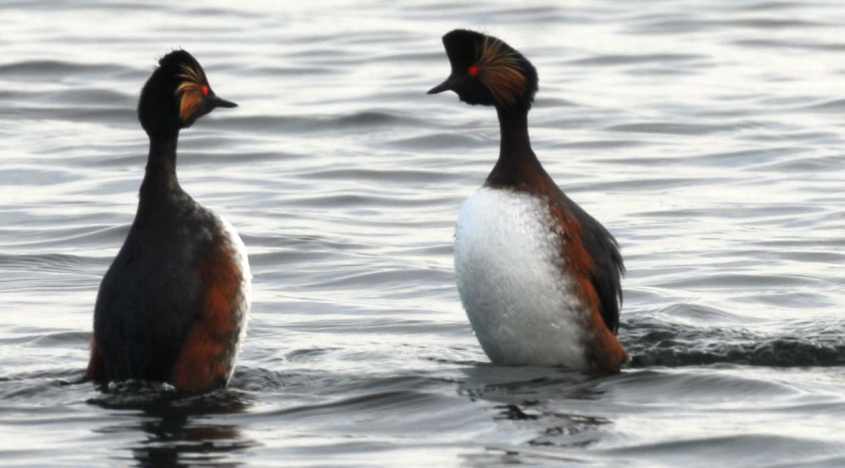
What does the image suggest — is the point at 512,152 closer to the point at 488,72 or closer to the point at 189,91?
the point at 488,72

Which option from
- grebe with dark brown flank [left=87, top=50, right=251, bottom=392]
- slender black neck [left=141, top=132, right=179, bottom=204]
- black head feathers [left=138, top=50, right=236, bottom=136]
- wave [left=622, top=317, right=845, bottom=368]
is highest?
black head feathers [left=138, top=50, right=236, bottom=136]

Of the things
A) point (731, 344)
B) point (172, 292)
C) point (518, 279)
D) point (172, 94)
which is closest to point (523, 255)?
point (518, 279)

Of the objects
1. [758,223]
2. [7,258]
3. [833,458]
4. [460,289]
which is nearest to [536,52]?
[758,223]

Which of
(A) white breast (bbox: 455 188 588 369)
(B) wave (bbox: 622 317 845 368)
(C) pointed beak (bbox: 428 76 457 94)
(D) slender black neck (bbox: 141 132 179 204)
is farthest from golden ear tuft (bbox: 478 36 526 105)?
(D) slender black neck (bbox: 141 132 179 204)

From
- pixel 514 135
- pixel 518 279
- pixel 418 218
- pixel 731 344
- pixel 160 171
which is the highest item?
pixel 514 135

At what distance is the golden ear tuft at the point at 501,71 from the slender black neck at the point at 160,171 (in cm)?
173

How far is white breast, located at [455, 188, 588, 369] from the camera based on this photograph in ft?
36.3

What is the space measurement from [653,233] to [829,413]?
5.79 metres

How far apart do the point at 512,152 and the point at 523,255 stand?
22.8 inches

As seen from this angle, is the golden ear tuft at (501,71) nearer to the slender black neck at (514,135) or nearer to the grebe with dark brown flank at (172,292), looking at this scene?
the slender black neck at (514,135)

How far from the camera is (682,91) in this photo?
2316 cm

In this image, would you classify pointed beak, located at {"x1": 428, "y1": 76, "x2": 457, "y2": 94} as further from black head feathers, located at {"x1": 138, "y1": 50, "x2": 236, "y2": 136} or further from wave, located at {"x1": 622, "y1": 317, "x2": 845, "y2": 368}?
wave, located at {"x1": 622, "y1": 317, "x2": 845, "y2": 368}

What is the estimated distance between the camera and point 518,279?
11.1 meters

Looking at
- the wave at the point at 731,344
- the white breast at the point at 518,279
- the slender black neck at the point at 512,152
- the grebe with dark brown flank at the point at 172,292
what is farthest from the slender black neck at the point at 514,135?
the grebe with dark brown flank at the point at 172,292
